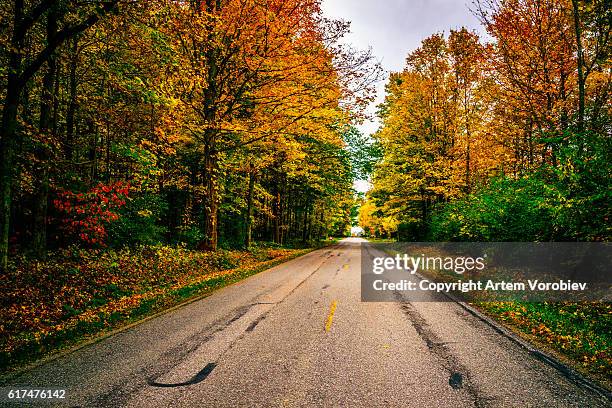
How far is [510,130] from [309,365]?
1728 cm

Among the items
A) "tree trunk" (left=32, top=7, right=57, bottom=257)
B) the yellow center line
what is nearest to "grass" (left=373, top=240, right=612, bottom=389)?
the yellow center line

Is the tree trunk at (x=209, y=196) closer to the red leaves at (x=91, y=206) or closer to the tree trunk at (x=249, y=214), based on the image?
the red leaves at (x=91, y=206)

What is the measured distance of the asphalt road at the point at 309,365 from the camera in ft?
13.3

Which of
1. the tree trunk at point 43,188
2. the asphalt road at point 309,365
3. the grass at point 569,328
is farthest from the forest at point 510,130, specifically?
the tree trunk at point 43,188

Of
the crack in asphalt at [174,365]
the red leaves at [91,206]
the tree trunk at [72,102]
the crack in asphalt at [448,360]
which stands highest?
the tree trunk at [72,102]

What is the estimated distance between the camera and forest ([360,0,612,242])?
307 inches

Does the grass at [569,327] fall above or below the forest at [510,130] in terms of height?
below

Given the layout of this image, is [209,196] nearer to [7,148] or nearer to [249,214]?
[249,214]

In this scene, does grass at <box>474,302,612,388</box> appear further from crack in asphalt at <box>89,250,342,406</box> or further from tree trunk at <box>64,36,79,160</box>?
tree trunk at <box>64,36,79,160</box>

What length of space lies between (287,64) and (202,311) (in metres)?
10.9

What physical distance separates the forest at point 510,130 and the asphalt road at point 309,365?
160 inches

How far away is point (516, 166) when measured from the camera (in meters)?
18.7

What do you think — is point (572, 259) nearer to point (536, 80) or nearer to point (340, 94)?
point (536, 80)

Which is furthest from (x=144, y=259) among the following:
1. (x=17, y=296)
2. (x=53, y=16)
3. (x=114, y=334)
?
(x=53, y=16)
